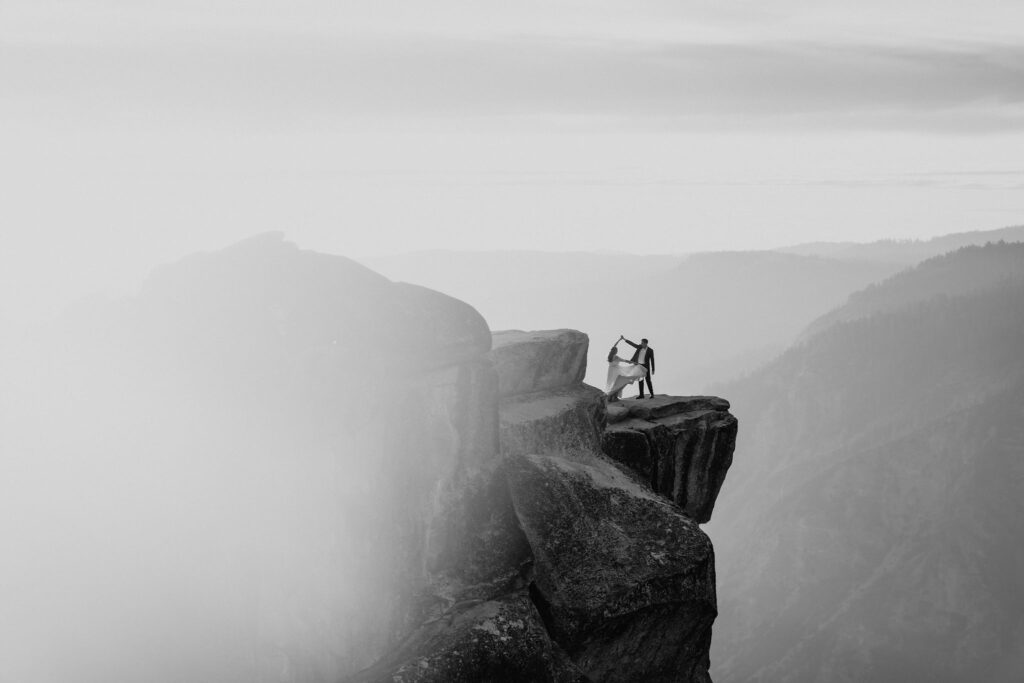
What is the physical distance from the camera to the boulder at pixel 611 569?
24.0 metres

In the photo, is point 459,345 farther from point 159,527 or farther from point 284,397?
point 159,527

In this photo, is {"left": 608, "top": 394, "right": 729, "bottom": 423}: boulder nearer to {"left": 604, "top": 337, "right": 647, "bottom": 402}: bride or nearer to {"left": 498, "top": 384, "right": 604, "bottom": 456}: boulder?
{"left": 604, "top": 337, "right": 647, "bottom": 402}: bride

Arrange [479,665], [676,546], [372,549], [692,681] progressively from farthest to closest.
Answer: [692,681] → [676,546] → [372,549] → [479,665]

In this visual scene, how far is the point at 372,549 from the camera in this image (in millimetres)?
23562

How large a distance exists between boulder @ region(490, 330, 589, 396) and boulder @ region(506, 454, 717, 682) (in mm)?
4320

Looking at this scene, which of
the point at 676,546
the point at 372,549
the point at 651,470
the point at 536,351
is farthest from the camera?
the point at 651,470

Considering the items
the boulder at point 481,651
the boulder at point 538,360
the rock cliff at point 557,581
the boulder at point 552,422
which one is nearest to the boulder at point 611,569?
the rock cliff at point 557,581

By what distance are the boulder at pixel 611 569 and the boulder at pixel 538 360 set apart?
4.32 m

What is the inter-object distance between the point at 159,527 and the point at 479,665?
10.7 meters

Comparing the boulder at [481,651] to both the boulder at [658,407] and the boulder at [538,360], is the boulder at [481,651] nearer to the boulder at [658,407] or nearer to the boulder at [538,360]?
the boulder at [538,360]

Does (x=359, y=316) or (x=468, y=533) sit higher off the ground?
(x=359, y=316)

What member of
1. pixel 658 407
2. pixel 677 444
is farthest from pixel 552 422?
pixel 658 407

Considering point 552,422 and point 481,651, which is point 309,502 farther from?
point 552,422

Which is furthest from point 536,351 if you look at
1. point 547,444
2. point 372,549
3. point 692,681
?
point 692,681
